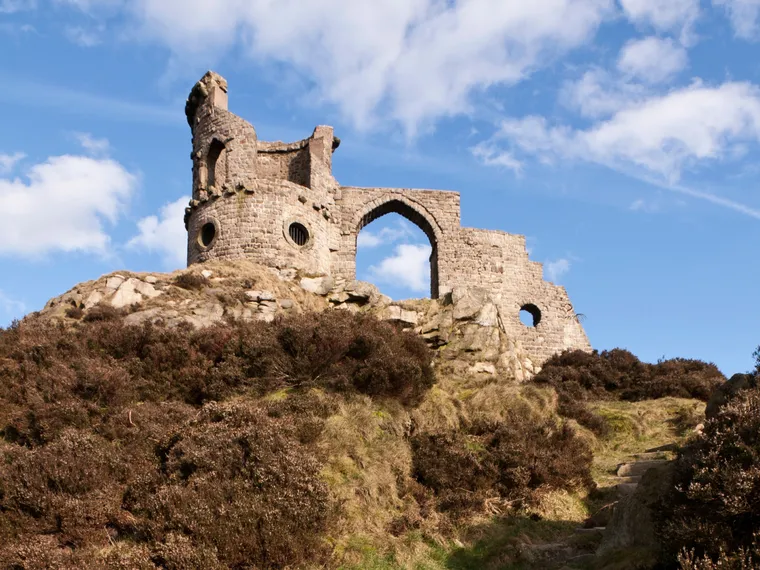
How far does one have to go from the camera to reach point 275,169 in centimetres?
2778

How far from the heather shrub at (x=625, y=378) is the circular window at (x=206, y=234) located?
1205 centimetres

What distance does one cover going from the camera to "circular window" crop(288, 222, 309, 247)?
81.3ft

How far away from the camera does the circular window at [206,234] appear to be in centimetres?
2477

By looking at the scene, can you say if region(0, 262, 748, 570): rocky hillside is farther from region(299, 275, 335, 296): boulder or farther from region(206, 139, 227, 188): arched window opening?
region(206, 139, 227, 188): arched window opening

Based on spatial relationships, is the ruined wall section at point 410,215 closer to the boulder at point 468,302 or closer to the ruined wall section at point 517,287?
the ruined wall section at point 517,287

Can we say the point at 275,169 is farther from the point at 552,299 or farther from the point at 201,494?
the point at 201,494

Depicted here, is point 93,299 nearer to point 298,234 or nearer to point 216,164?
point 298,234

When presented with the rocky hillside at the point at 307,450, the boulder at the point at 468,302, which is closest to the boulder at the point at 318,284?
the rocky hillside at the point at 307,450

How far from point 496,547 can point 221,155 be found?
18.9 m

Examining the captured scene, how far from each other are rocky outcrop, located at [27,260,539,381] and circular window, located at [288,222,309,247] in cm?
240

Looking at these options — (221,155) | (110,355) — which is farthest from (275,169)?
(110,355)

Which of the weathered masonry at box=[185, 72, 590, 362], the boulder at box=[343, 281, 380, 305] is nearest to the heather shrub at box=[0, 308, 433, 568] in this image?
the boulder at box=[343, 281, 380, 305]

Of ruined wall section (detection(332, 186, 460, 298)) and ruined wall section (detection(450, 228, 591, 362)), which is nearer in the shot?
ruined wall section (detection(332, 186, 460, 298))

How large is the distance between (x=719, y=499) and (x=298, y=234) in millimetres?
19091
